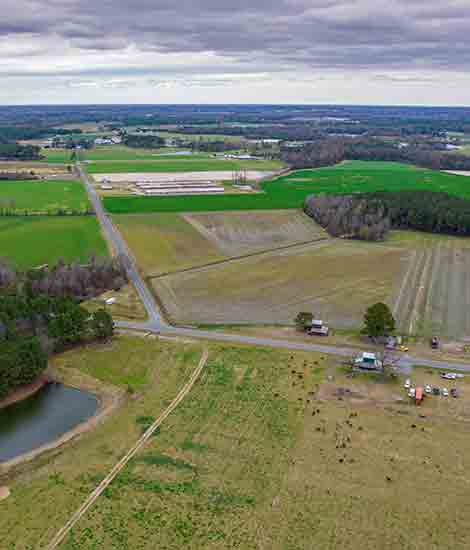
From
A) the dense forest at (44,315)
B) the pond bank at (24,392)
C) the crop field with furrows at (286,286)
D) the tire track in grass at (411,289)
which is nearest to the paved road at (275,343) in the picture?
the crop field with furrows at (286,286)

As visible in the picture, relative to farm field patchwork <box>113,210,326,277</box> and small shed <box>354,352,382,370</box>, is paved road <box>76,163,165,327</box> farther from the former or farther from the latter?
small shed <box>354,352,382,370</box>

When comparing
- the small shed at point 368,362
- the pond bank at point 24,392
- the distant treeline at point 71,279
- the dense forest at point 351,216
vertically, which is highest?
the dense forest at point 351,216

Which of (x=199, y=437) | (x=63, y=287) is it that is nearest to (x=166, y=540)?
(x=199, y=437)

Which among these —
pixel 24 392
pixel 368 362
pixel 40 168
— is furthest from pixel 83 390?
pixel 40 168

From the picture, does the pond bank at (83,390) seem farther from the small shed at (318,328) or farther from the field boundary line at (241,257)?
the field boundary line at (241,257)

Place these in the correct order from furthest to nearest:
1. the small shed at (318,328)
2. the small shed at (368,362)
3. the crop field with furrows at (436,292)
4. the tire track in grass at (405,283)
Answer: the tire track in grass at (405,283), the crop field with furrows at (436,292), the small shed at (318,328), the small shed at (368,362)

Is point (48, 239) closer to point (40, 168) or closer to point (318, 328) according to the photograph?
point (318, 328)

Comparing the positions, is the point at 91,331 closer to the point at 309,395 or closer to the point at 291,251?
the point at 309,395
